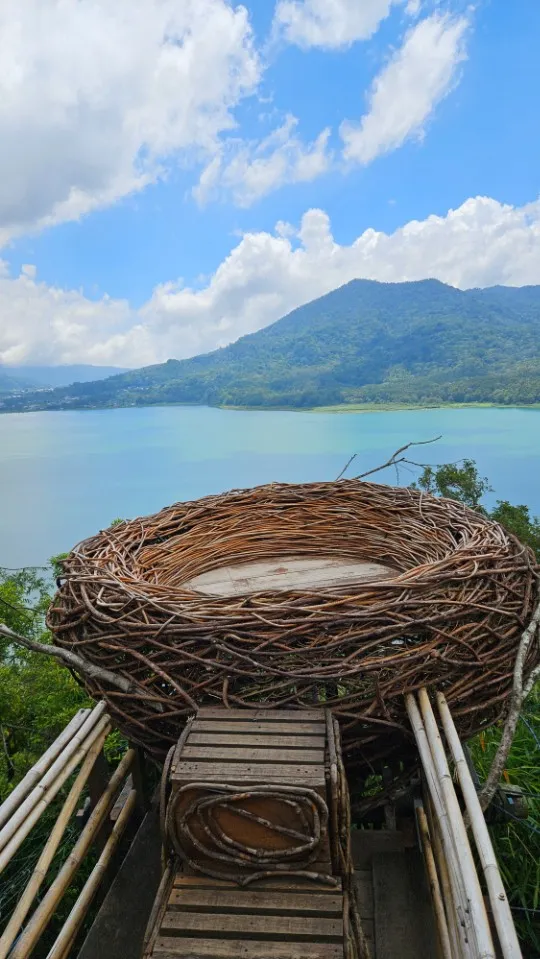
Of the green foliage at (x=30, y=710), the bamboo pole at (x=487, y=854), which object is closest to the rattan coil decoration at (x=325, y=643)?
the bamboo pole at (x=487, y=854)

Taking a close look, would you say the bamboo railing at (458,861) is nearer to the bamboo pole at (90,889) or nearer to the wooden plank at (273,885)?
the wooden plank at (273,885)

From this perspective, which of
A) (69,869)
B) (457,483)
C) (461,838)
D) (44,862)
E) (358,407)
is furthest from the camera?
(358,407)

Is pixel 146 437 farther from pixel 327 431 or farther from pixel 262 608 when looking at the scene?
pixel 262 608

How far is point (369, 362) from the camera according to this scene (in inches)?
3415

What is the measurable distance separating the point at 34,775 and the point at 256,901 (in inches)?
39.3

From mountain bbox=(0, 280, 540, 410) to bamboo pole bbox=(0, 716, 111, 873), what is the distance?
143 ft

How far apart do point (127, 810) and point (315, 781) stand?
173 cm

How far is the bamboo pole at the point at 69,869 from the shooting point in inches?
71.7

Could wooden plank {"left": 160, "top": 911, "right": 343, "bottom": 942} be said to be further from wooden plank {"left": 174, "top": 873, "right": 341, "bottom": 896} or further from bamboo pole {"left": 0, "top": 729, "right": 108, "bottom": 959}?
bamboo pole {"left": 0, "top": 729, "right": 108, "bottom": 959}

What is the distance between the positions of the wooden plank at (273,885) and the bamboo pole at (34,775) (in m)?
0.71

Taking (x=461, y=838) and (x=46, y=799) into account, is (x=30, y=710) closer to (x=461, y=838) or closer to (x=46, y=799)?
(x=46, y=799)

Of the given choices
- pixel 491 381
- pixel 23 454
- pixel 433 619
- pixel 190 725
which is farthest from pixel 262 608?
pixel 23 454

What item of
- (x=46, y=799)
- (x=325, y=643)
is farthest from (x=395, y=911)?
(x=46, y=799)

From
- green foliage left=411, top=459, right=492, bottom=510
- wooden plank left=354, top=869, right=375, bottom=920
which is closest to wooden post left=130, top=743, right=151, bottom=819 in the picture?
wooden plank left=354, top=869, right=375, bottom=920
